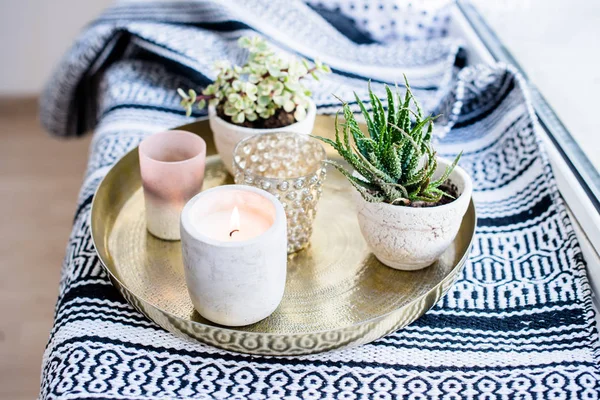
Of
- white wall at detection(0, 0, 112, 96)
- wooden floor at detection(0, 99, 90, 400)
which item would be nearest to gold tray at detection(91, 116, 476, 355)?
wooden floor at detection(0, 99, 90, 400)

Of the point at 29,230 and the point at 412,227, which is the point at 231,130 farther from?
the point at 29,230

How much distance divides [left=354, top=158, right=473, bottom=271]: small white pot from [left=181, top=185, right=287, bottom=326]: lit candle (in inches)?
3.6

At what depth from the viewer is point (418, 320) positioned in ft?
1.62

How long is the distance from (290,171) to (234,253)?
0.62ft

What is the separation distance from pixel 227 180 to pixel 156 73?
294 mm

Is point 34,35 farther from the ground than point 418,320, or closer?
closer

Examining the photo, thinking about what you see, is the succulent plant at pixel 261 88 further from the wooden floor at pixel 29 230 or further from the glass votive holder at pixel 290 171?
the wooden floor at pixel 29 230

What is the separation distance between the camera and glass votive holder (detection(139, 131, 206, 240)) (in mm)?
526

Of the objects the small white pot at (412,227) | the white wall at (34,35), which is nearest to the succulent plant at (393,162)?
the small white pot at (412,227)

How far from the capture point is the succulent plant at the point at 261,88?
0.58 meters

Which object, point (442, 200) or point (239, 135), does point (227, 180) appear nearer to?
point (239, 135)

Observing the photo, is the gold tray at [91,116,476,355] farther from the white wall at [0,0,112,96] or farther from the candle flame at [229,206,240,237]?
the white wall at [0,0,112,96]

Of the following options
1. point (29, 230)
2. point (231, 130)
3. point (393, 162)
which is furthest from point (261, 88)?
point (29, 230)

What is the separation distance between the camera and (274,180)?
0.49 metres
